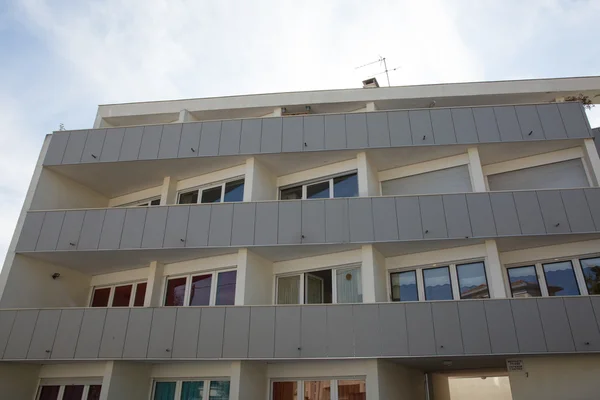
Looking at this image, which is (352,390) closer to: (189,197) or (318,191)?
(318,191)

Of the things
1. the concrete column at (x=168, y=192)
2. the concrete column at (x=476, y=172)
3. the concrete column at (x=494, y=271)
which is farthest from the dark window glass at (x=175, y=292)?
the concrete column at (x=476, y=172)

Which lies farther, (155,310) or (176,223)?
(176,223)

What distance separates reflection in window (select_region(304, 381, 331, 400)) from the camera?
11953 millimetres

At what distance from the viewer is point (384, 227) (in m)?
12.3

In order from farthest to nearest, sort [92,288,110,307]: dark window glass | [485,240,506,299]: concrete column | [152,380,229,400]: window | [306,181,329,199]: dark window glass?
[92,288,110,307]: dark window glass < [306,181,329,199]: dark window glass < [152,380,229,400]: window < [485,240,506,299]: concrete column

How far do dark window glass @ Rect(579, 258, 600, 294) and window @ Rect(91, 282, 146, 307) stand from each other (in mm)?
13567

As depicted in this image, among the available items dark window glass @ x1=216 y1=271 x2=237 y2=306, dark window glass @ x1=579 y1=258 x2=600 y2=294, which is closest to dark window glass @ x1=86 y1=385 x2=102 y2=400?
dark window glass @ x1=216 y1=271 x2=237 y2=306

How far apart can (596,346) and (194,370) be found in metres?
10.8

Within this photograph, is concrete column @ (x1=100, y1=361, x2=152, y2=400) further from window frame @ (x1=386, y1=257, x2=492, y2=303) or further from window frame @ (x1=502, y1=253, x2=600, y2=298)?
window frame @ (x1=502, y1=253, x2=600, y2=298)

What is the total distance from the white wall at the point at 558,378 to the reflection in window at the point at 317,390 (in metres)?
4.85

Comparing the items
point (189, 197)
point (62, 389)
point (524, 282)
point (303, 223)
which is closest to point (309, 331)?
point (303, 223)

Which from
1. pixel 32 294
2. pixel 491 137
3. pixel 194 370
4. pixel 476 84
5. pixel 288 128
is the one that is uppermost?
pixel 476 84

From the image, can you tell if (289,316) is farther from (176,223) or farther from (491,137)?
(491,137)

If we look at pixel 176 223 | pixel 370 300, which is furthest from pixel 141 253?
pixel 370 300
